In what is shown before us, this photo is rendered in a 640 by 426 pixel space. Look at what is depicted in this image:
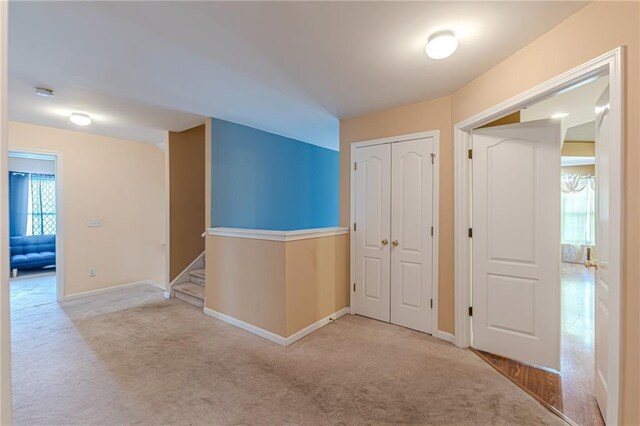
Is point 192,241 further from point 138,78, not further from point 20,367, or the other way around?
point 138,78

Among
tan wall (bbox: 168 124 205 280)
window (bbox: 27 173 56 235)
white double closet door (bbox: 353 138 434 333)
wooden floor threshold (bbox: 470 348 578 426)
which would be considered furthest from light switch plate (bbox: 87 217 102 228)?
wooden floor threshold (bbox: 470 348 578 426)

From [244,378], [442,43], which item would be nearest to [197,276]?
[244,378]

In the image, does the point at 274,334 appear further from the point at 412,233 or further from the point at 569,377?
the point at 569,377

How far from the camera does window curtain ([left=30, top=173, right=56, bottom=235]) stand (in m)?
6.44

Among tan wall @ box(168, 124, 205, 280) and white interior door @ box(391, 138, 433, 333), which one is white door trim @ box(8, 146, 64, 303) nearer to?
tan wall @ box(168, 124, 205, 280)

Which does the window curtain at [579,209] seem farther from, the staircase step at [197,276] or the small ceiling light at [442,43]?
the staircase step at [197,276]

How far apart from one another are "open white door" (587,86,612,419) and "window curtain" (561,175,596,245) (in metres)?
6.75

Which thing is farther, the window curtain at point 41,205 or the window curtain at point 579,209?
the window curtain at point 579,209

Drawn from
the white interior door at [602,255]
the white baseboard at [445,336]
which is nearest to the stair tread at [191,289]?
the white baseboard at [445,336]

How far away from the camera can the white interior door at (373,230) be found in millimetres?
3311

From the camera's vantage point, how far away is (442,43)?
1.82m

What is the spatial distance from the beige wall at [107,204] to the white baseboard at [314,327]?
3474mm

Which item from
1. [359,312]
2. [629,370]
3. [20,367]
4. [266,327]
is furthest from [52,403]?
[629,370]

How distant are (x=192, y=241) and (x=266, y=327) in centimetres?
226
